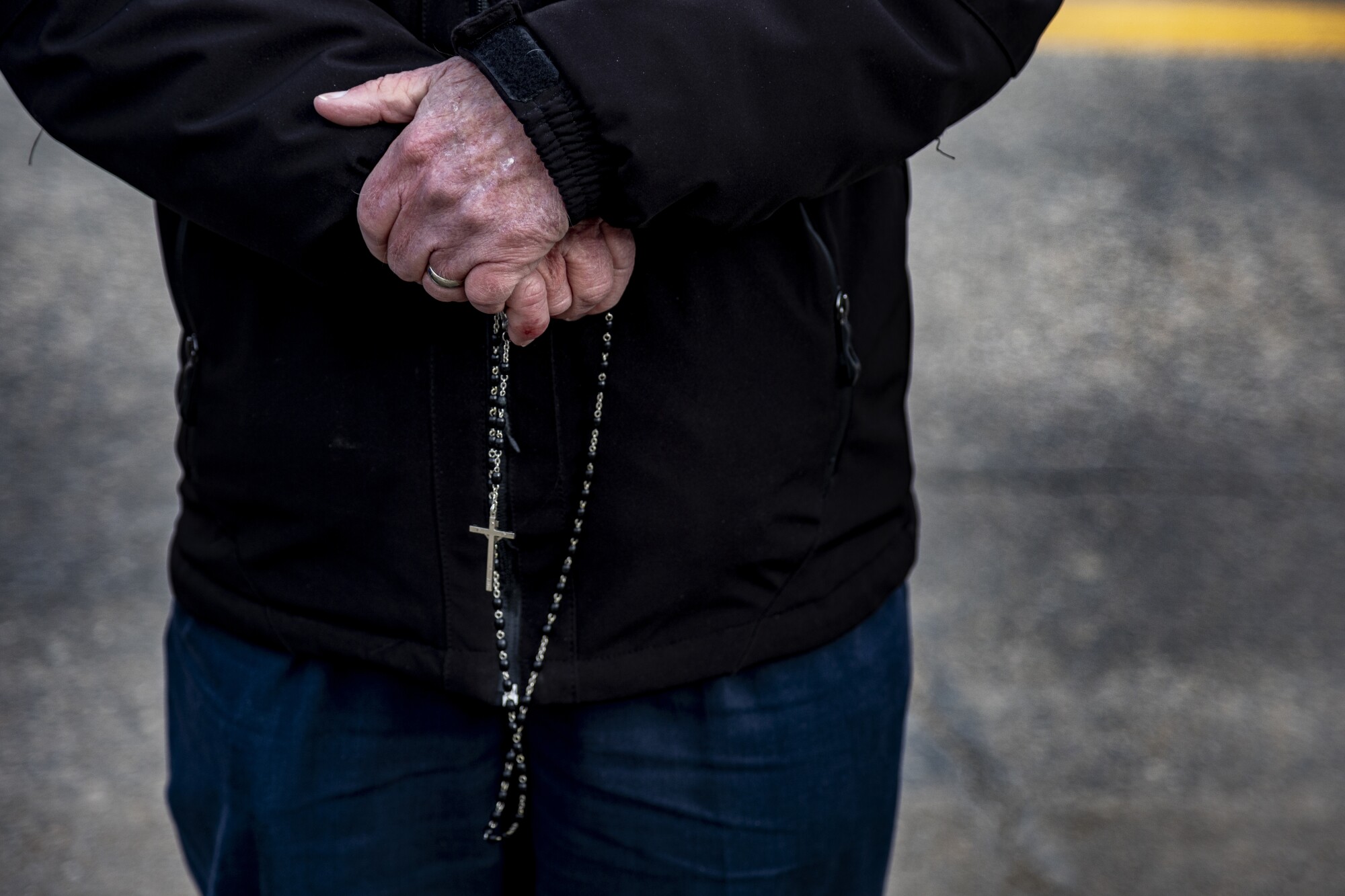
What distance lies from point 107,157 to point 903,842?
6.62ft

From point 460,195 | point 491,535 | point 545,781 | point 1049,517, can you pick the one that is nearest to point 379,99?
point 460,195

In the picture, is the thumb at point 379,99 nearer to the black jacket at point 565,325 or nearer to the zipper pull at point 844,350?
the black jacket at point 565,325

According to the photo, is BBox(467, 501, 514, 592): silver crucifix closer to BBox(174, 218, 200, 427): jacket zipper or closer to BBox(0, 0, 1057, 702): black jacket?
BBox(0, 0, 1057, 702): black jacket

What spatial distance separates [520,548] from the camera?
49.2 inches

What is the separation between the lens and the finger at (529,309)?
1.07 meters

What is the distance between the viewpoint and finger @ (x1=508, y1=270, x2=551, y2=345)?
1068 mm

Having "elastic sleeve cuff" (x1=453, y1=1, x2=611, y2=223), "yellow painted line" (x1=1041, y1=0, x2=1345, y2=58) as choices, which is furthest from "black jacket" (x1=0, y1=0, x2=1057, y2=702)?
"yellow painted line" (x1=1041, y1=0, x2=1345, y2=58)

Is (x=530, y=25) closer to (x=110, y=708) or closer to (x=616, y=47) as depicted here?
(x=616, y=47)

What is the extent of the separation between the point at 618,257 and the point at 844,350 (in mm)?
278

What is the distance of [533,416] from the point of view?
1.21m

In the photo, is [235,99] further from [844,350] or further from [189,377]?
[844,350]

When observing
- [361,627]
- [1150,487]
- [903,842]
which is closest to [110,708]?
[903,842]

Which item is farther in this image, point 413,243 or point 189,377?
point 189,377

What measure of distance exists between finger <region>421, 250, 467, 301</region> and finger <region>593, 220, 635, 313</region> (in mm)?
118
